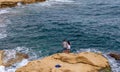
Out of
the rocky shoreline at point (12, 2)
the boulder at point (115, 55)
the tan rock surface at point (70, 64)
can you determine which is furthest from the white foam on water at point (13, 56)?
the rocky shoreline at point (12, 2)

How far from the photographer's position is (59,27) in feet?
175

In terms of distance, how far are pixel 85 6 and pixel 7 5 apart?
19.6 m

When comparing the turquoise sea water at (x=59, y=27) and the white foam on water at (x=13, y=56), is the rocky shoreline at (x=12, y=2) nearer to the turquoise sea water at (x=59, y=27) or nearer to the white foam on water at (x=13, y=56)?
the turquoise sea water at (x=59, y=27)

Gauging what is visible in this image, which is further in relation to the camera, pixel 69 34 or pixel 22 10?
pixel 22 10

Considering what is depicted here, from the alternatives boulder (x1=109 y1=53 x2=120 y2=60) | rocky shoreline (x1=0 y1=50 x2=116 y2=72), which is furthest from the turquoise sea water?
rocky shoreline (x1=0 y1=50 x2=116 y2=72)

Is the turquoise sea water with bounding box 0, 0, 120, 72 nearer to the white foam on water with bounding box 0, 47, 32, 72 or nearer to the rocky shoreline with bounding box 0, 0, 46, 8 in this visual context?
the white foam on water with bounding box 0, 47, 32, 72

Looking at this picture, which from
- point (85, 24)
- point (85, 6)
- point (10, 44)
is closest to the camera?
point (10, 44)

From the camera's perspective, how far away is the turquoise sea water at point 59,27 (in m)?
43.9

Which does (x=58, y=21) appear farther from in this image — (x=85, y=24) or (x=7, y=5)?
(x=7, y=5)

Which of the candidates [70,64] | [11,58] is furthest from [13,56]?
[70,64]

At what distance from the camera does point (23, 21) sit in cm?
5825

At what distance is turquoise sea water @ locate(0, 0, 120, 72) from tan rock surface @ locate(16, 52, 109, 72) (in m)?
6.88

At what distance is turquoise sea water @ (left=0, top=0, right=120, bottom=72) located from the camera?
4388cm

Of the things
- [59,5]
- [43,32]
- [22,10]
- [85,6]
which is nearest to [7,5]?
[22,10]
